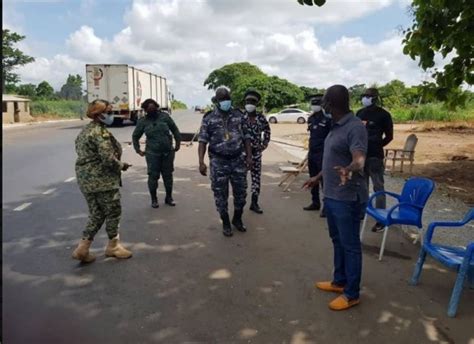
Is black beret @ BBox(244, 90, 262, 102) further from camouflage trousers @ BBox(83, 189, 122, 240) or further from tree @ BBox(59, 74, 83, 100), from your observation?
tree @ BBox(59, 74, 83, 100)

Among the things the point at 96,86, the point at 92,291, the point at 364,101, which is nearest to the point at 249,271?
the point at 92,291

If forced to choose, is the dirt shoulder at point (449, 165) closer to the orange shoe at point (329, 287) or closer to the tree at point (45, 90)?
the orange shoe at point (329, 287)

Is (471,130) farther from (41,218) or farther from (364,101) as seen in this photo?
(41,218)

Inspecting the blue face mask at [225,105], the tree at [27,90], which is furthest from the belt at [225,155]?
the tree at [27,90]

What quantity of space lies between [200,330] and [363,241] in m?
2.87

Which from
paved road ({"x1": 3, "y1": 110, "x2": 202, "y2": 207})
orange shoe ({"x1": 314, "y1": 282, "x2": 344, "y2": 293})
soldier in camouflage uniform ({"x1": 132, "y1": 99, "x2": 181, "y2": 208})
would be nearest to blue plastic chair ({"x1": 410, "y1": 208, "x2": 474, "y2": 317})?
orange shoe ({"x1": 314, "y1": 282, "x2": 344, "y2": 293})

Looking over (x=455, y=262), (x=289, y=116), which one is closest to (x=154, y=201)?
(x=455, y=262)

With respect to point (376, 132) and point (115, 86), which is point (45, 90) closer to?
point (115, 86)

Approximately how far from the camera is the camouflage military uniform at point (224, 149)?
5289 mm

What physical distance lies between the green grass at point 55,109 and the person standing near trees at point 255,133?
40154 mm

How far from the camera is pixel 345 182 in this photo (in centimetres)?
333

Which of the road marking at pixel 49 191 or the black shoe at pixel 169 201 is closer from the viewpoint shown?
the black shoe at pixel 169 201

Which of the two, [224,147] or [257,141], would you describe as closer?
[224,147]

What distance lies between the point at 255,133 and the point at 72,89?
75.7m
